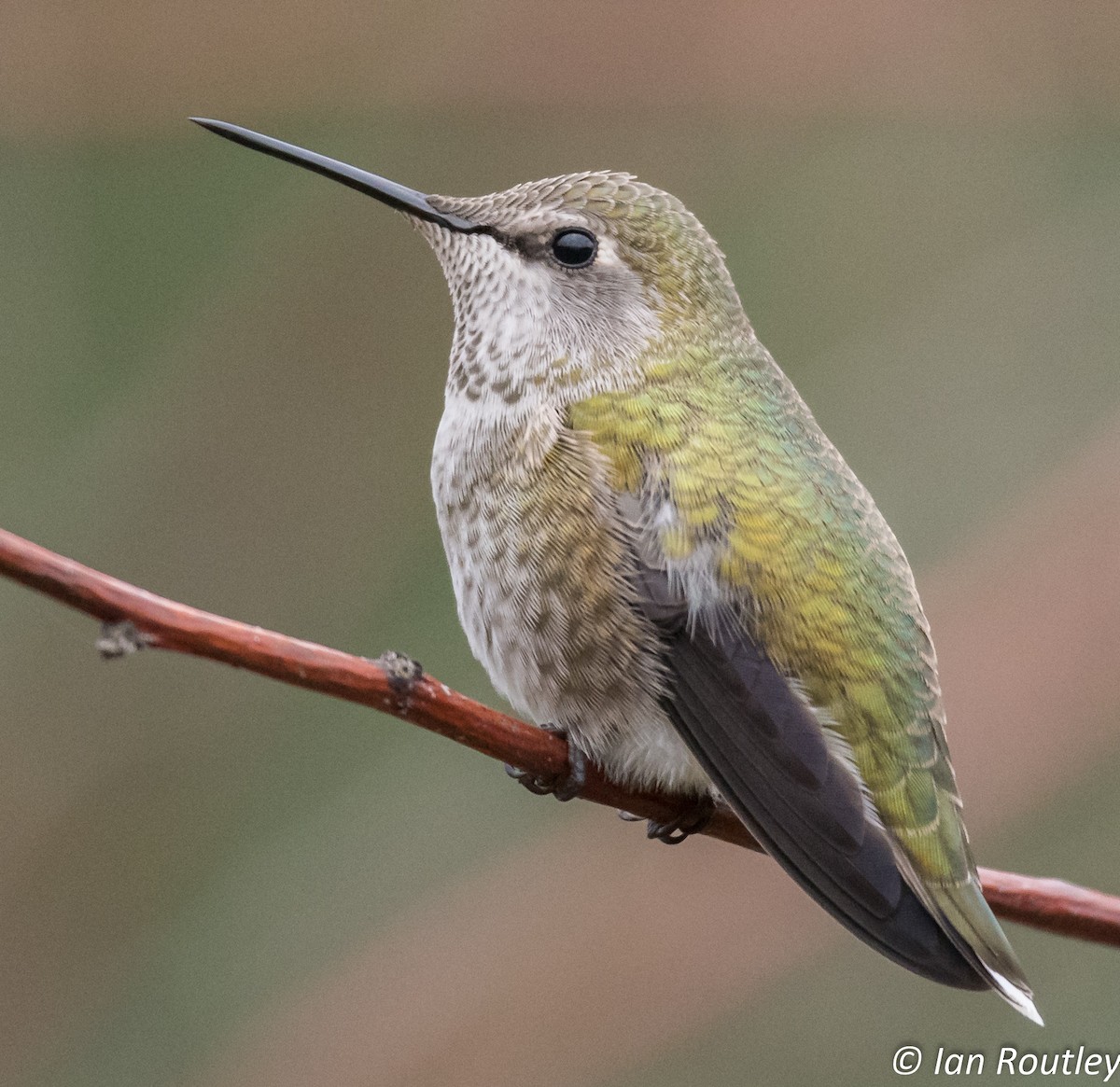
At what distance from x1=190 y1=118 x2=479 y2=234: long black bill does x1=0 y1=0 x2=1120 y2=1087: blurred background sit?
207cm

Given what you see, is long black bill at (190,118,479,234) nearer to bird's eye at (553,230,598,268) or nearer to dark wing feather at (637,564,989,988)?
bird's eye at (553,230,598,268)

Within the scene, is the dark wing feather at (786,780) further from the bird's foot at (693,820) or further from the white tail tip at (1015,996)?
the bird's foot at (693,820)

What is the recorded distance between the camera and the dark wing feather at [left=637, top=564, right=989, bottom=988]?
90.7 inches

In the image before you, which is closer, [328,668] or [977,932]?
[328,668]

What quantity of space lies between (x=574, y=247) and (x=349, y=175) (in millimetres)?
507

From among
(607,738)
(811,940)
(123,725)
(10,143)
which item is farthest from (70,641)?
(607,738)

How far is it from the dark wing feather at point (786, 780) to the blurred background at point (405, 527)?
6.78ft

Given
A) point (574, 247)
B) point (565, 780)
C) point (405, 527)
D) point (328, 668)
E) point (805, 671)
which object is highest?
point (574, 247)

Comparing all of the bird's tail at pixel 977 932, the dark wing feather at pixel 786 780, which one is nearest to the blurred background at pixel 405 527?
the bird's tail at pixel 977 932

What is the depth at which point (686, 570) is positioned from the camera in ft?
8.34

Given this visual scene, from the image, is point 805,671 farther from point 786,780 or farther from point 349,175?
point 349,175

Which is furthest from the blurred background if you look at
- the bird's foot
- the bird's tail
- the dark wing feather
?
the dark wing feather

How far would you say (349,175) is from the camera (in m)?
2.78

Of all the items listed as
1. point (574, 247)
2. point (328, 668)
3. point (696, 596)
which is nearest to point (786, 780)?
point (696, 596)
